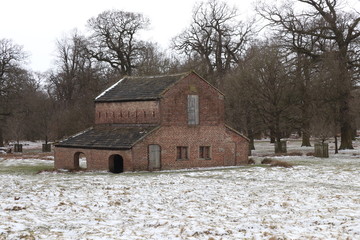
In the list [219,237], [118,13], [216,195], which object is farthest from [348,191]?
[118,13]

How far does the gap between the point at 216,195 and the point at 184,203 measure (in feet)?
7.89

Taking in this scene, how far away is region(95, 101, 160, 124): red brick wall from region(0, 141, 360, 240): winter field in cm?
676

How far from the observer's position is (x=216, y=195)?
821 inches

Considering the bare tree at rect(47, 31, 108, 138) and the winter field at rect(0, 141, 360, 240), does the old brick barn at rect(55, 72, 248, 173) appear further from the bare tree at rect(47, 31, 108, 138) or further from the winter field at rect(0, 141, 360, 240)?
the bare tree at rect(47, 31, 108, 138)

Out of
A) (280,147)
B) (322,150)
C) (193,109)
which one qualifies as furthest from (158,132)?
(280,147)

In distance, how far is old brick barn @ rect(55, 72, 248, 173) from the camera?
3275cm

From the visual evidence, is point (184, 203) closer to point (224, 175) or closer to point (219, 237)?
point (219, 237)

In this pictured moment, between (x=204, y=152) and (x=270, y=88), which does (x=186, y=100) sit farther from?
(x=270, y=88)

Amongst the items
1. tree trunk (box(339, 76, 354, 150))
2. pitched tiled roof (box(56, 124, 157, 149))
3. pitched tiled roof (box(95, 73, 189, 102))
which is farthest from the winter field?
tree trunk (box(339, 76, 354, 150))

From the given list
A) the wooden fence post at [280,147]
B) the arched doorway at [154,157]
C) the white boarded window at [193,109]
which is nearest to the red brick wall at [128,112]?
the arched doorway at [154,157]

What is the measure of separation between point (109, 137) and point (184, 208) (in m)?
17.4

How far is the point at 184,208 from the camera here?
58.5 ft

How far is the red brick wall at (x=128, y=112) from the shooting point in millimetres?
34219

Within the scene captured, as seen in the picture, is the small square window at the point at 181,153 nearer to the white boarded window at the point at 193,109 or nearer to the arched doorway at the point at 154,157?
the arched doorway at the point at 154,157
